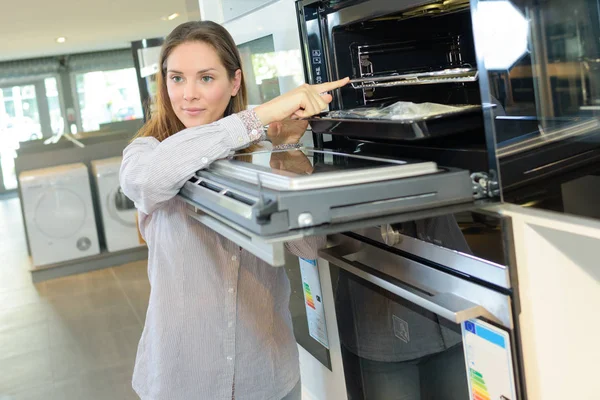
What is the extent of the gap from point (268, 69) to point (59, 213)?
3.43 m

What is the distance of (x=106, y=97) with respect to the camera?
Answer: 5.18 meters

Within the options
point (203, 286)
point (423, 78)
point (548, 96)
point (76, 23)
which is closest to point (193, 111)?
point (203, 286)

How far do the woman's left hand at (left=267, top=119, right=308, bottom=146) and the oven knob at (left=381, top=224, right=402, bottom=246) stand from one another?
302mm

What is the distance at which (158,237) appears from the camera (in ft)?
3.86

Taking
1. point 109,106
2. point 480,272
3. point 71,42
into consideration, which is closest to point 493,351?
point 480,272

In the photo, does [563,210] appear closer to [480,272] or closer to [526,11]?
[480,272]

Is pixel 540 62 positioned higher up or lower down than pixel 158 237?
higher up

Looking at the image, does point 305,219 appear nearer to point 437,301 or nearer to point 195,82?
point 437,301

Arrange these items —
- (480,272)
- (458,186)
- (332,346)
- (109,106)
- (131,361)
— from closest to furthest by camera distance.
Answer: (458,186) < (480,272) < (332,346) < (131,361) < (109,106)

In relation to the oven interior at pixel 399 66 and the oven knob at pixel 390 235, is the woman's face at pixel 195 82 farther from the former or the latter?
the oven knob at pixel 390 235

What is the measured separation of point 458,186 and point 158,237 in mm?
607

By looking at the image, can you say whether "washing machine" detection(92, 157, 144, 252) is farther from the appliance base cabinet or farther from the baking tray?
the appliance base cabinet

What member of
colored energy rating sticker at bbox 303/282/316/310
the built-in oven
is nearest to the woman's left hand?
the built-in oven

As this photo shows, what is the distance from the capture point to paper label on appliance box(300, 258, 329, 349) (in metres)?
1.47
